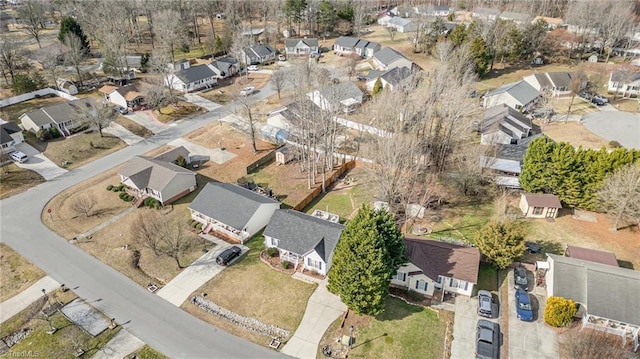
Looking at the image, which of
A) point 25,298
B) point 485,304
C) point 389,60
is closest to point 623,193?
point 485,304

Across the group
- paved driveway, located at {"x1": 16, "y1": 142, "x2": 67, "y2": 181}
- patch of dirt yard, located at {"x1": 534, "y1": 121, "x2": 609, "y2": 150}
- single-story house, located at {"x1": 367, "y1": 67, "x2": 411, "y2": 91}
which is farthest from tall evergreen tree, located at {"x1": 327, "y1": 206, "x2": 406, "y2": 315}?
single-story house, located at {"x1": 367, "y1": 67, "x2": 411, "y2": 91}

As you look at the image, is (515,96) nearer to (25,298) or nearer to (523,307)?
(523,307)

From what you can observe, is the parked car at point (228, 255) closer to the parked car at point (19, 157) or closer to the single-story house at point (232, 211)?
the single-story house at point (232, 211)

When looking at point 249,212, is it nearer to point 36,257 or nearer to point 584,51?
point 36,257

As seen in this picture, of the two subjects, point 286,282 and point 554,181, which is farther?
point 554,181

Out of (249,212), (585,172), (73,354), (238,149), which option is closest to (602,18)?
(585,172)
